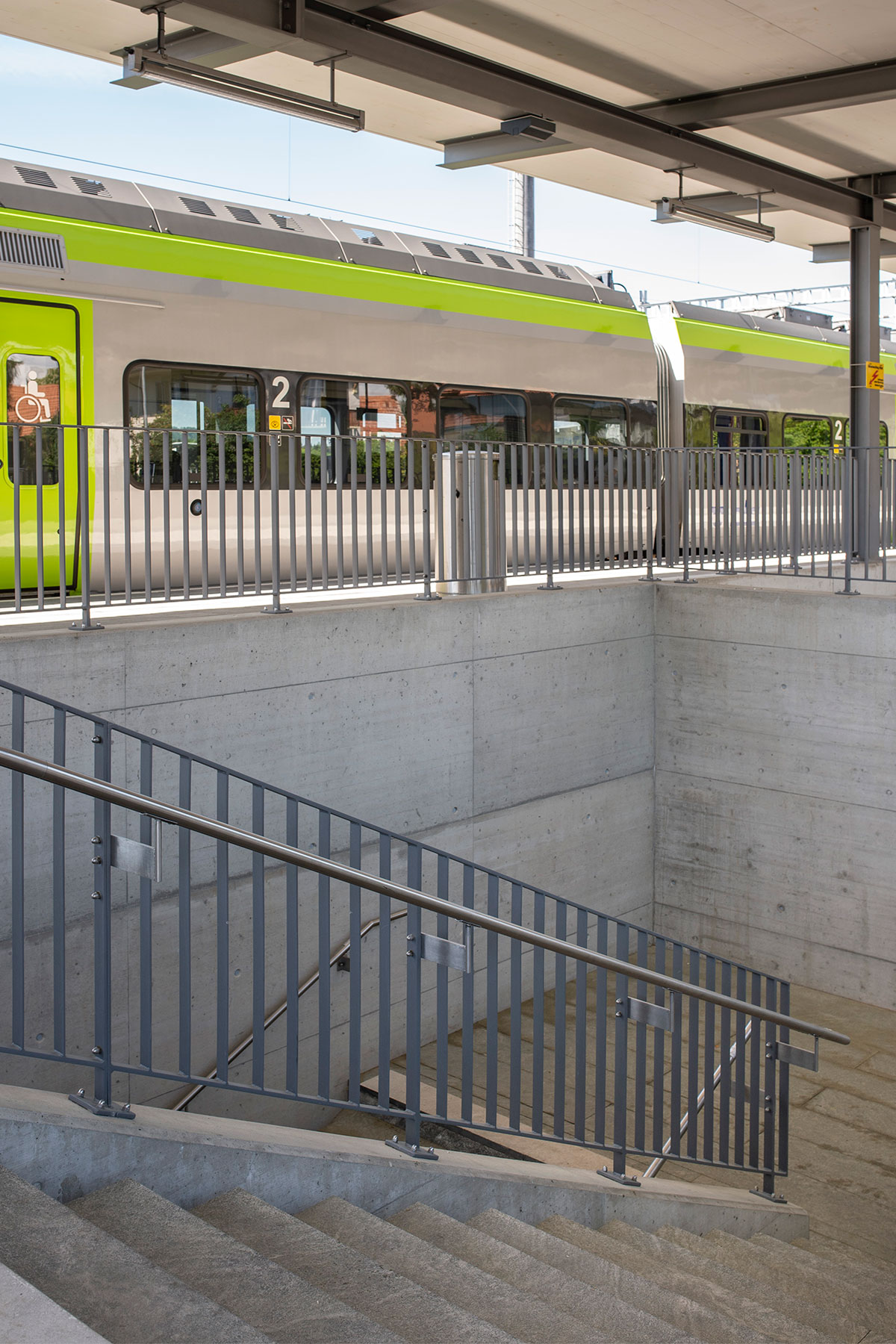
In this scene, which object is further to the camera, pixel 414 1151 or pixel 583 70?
pixel 583 70

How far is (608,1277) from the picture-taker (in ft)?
13.3

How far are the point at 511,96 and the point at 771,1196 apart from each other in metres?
7.96

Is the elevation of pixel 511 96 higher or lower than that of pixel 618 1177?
higher

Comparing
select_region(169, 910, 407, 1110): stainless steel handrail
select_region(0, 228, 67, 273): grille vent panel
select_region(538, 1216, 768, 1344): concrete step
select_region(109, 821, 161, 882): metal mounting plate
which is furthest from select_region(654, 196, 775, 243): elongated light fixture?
select_region(109, 821, 161, 882): metal mounting plate

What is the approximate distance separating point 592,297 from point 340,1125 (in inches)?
353

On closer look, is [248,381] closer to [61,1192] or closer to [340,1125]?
[340,1125]

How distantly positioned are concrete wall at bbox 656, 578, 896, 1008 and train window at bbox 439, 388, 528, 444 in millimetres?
2440

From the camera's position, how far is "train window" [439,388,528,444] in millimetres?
11336

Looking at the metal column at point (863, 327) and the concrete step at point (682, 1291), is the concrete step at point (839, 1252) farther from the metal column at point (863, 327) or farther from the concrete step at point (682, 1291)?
the metal column at point (863, 327)

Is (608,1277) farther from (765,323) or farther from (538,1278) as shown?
(765,323)

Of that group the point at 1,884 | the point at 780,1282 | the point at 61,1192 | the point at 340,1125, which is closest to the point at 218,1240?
the point at 61,1192

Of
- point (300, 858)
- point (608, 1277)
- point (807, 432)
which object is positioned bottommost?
point (608, 1277)

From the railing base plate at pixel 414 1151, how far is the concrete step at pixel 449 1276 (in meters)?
0.44

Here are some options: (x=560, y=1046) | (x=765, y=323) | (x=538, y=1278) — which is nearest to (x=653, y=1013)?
(x=560, y=1046)
